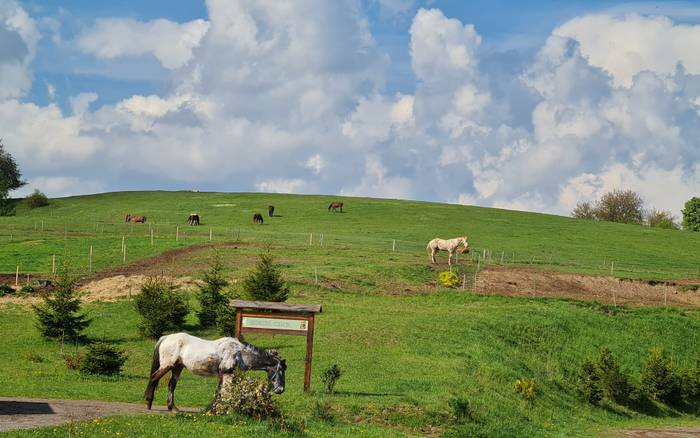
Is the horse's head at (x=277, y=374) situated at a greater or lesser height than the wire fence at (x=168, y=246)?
lesser

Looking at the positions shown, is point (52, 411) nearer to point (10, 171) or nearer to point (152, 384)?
point (152, 384)

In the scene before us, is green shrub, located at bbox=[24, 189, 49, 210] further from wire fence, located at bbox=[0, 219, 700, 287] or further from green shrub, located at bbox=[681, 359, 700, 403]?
green shrub, located at bbox=[681, 359, 700, 403]

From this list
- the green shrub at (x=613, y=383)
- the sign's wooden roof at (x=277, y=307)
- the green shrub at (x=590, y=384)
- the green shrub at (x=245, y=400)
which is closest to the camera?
the green shrub at (x=245, y=400)

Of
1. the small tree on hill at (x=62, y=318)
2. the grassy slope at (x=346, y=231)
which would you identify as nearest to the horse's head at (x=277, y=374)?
the small tree on hill at (x=62, y=318)

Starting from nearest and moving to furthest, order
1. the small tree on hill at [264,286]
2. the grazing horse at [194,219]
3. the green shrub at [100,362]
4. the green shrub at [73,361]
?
the green shrub at [100,362]
the green shrub at [73,361]
the small tree on hill at [264,286]
the grazing horse at [194,219]

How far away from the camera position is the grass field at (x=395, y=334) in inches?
1018

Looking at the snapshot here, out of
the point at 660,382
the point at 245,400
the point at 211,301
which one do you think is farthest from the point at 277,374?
the point at 660,382

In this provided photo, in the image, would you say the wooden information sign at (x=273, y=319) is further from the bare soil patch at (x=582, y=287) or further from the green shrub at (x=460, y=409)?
the bare soil patch at (x=582, y=287)

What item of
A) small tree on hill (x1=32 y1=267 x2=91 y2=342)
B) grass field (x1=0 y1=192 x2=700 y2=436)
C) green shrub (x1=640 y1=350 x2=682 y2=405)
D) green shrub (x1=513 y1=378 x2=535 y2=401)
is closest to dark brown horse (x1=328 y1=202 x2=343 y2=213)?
grass field (x1=0 y1=192 x2=700 y2=436)

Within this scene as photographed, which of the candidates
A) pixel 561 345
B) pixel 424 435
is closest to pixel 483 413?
pixel 424 435

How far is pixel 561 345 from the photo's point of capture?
43.9 meters

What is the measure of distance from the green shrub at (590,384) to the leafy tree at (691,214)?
11000 cm

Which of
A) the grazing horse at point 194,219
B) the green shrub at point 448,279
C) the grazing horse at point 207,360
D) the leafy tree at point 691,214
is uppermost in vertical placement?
the leafy tree at point 691,214

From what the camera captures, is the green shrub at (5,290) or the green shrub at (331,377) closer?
the green shrub at (331,377)
